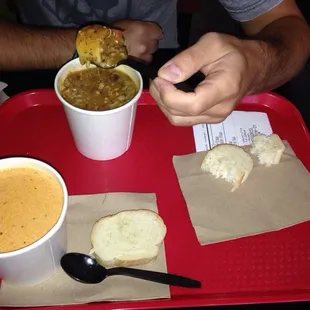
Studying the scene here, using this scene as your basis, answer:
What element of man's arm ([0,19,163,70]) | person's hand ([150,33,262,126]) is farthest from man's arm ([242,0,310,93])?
man's arm ([0,19,163,70])

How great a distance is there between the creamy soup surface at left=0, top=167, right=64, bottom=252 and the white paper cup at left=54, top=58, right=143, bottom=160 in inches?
7.3

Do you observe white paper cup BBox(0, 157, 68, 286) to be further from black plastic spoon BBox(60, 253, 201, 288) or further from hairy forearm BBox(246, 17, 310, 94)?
hairy forearm BBox(246, 17, 310, 94)

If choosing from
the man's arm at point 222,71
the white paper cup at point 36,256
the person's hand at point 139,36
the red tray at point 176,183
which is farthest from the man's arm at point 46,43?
the white paper cup at point 36,256

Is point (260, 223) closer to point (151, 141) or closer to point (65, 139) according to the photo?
point (151, 141)

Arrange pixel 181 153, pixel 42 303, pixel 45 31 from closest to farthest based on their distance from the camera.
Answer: pixel 42 303
pixel 181 153
pixel 45 31

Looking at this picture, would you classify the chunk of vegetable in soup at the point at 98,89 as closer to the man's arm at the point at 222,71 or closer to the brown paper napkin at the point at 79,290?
the man's arm at the point at 222,71

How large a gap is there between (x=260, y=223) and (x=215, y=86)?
0.33m

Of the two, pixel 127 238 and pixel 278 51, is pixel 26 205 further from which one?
pixel 278 51

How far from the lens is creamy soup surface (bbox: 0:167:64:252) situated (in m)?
0.90

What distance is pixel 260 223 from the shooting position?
43.7 inches

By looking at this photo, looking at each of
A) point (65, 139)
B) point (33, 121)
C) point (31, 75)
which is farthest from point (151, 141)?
point (31, 75)

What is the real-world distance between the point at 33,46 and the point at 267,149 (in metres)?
0.89

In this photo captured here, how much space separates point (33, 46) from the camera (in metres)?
1.66

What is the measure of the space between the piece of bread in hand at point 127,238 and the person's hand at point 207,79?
25 cm
